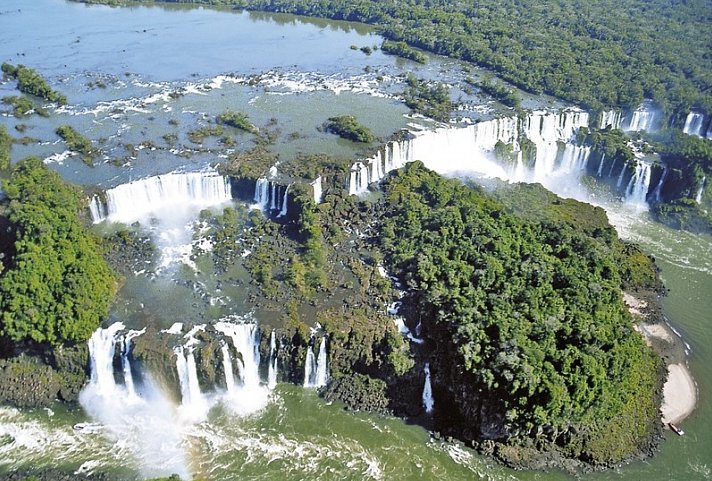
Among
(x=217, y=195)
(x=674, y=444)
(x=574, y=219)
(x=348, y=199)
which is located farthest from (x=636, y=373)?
(x=217, y=195)

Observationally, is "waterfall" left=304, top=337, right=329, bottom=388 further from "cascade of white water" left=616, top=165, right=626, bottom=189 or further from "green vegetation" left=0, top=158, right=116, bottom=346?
"cascade of white water" left=616, top=165, right=626, bottom=189

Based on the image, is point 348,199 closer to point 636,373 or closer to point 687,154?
point 636,373

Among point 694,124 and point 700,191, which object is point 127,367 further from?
point 694,124

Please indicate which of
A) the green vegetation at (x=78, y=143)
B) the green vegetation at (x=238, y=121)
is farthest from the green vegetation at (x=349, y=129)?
the green vegetation at (x=78, y=143)

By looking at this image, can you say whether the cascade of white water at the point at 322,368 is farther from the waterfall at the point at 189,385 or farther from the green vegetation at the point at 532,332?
the waterfall at the point at 189,385

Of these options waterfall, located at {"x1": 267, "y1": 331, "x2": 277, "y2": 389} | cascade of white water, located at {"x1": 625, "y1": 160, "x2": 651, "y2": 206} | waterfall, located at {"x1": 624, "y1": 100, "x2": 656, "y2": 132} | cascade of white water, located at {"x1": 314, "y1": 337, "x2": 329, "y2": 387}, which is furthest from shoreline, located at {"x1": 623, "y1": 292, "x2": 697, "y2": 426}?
waterfall, located at {"x1": 624, "y1": 100, "x2": 656, "y2": 132}
